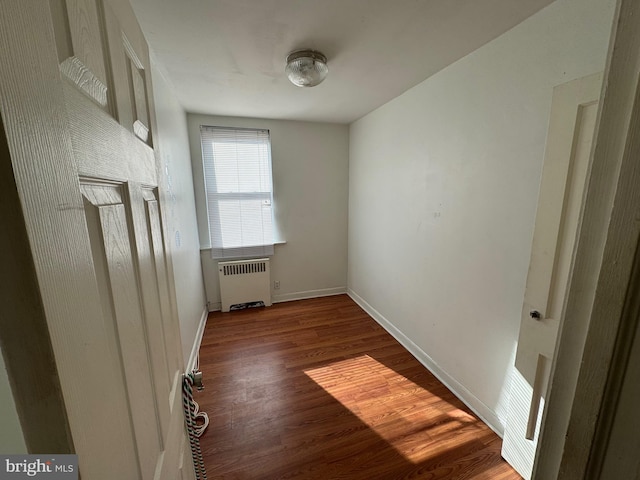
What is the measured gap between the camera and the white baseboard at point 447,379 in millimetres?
1544

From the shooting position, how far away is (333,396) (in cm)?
178

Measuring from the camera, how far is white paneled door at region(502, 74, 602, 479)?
0.98 m

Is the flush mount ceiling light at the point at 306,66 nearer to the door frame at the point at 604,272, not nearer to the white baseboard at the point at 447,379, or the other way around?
the door frame at the point at 604,272

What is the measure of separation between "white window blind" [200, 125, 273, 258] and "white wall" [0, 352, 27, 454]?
2.85 m

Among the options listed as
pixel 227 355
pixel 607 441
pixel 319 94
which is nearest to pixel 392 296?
pixel 227 355

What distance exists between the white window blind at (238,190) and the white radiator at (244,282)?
12 centimetres

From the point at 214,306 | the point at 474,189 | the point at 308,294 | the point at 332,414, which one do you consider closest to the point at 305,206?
the point at 308,294

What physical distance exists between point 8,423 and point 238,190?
2875 mm

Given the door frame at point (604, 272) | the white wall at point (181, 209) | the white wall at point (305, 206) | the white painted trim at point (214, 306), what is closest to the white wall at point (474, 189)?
the white wall at point (305, 206)

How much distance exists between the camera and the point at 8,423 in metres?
0.23

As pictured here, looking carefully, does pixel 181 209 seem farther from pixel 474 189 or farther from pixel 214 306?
pixel 474 189

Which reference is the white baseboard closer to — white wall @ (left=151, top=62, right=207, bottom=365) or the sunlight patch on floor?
the sunlight patch on floor

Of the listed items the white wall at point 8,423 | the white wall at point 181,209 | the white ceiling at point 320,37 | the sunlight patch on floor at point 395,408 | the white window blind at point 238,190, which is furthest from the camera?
the white window blind at point 238,190

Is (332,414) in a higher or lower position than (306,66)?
lower
